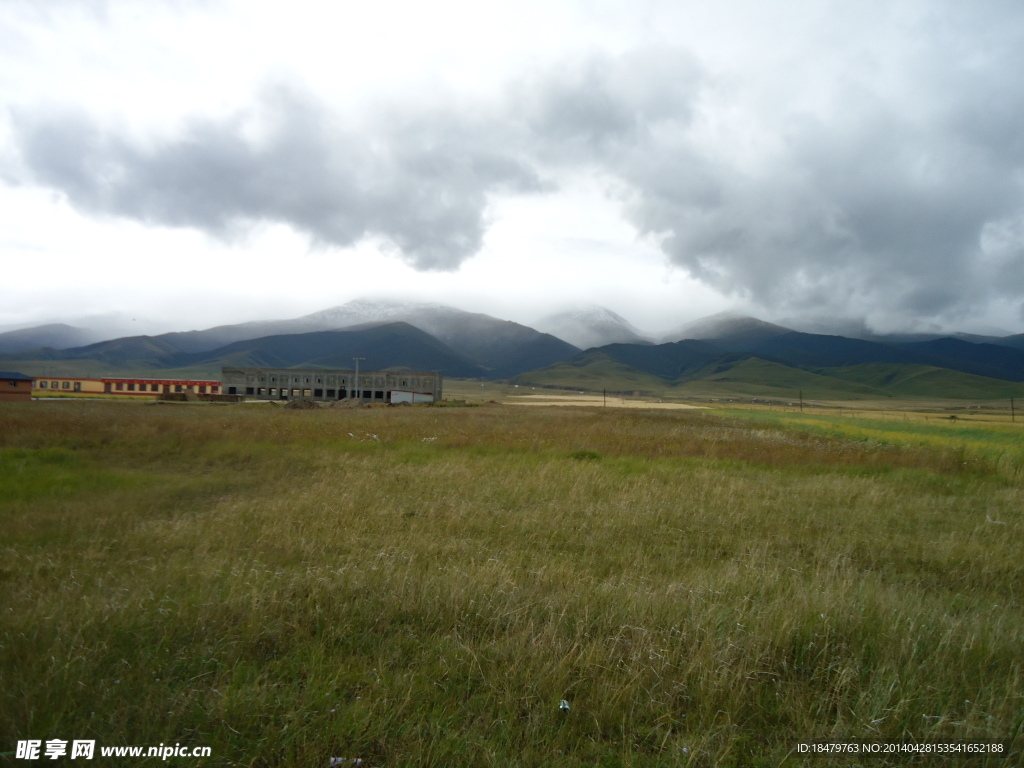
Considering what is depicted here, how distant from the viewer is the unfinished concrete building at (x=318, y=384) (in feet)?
379

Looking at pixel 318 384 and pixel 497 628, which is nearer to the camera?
pixel 497 628

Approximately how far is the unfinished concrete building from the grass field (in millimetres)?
106654

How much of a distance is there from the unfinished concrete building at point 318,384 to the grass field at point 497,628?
107 metres

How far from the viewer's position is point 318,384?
116938mm

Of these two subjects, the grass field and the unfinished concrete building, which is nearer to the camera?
the grass field

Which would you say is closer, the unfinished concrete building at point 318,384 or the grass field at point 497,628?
the grass field at point 497,628

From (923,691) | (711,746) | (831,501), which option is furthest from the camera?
(831,501)

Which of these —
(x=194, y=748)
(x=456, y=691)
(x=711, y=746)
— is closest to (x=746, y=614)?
(x=711, y=746)

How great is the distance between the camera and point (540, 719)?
3.88 m

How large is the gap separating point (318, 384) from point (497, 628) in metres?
120

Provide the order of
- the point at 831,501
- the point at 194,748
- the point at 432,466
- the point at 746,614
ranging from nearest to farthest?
the point at 194,748
the point at 746,614
the point at 831,501
the point at 432,466

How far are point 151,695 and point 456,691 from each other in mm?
2278

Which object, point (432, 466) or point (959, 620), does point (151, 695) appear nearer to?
point (959, 620)

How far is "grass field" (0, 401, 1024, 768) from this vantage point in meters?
3.67
